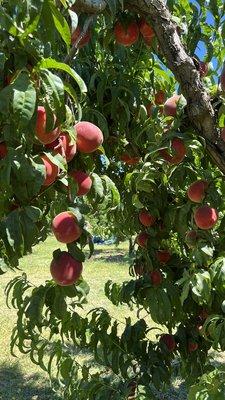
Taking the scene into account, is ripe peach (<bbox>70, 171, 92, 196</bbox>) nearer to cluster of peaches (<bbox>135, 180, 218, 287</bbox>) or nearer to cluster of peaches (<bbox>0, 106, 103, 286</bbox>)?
cluster of peaches (<bbox>0, 106, 103, 286</bbox>)

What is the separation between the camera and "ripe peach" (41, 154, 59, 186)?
91 centimetres

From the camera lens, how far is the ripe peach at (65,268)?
1.13 metres

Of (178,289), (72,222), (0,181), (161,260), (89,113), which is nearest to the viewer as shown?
(0,181)

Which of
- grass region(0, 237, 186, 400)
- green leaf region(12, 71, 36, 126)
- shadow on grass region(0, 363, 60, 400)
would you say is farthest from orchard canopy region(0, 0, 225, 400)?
shadow on grass region(0, 363, 60, 400)

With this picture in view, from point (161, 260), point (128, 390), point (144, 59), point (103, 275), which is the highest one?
point (144, 59)

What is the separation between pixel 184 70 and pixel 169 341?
1136 mm

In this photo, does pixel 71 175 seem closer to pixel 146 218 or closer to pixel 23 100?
pixel 23 100

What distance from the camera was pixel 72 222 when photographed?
3.61ft

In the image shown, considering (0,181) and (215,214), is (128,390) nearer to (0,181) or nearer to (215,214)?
(215,214)

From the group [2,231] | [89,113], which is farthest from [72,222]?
[89,113]

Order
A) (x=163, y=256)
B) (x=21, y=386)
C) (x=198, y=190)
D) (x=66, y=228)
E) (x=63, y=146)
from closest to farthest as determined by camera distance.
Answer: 1. (x=63, y=146)
2. (x=66, y=228)
3. (x=198, y=190)
4. (x=163, y=256)
5. (x=21, y=386)

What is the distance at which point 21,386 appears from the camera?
329 centimetres

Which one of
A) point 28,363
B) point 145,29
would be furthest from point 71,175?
point 28,363

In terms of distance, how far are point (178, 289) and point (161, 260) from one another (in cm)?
16
